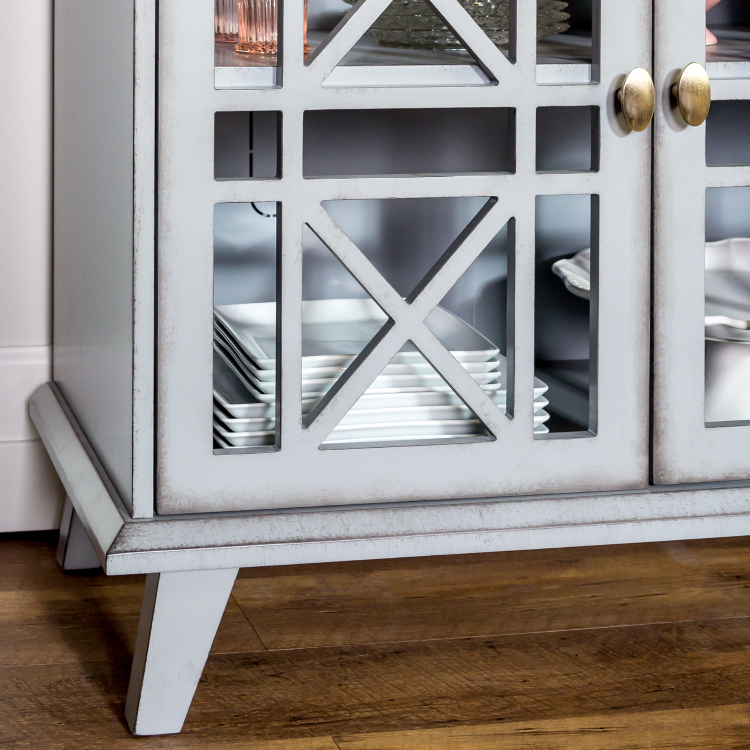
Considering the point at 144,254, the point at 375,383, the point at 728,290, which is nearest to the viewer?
the point at 144,254

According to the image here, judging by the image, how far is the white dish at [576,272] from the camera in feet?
2.56

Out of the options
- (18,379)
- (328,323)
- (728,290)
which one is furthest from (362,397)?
(18,379)

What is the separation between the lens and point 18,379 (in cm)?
107

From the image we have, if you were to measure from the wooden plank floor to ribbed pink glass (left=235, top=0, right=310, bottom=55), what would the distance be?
48cm

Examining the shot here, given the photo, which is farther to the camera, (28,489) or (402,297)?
(28,489)

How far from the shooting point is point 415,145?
106cm

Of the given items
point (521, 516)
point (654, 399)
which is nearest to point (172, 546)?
point (521, 516)

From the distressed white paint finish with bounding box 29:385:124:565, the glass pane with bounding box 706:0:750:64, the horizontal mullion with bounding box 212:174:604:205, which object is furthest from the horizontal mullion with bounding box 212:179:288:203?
the glass pane with bounding box 706:0:750:64

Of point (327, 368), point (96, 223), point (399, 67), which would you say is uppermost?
point (399, 67)

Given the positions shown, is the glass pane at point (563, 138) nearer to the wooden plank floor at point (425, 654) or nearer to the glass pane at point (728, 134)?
the glass pane at point (728, 134)

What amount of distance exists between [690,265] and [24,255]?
2.26 ft

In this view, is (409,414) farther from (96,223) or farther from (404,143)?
(404,143)
